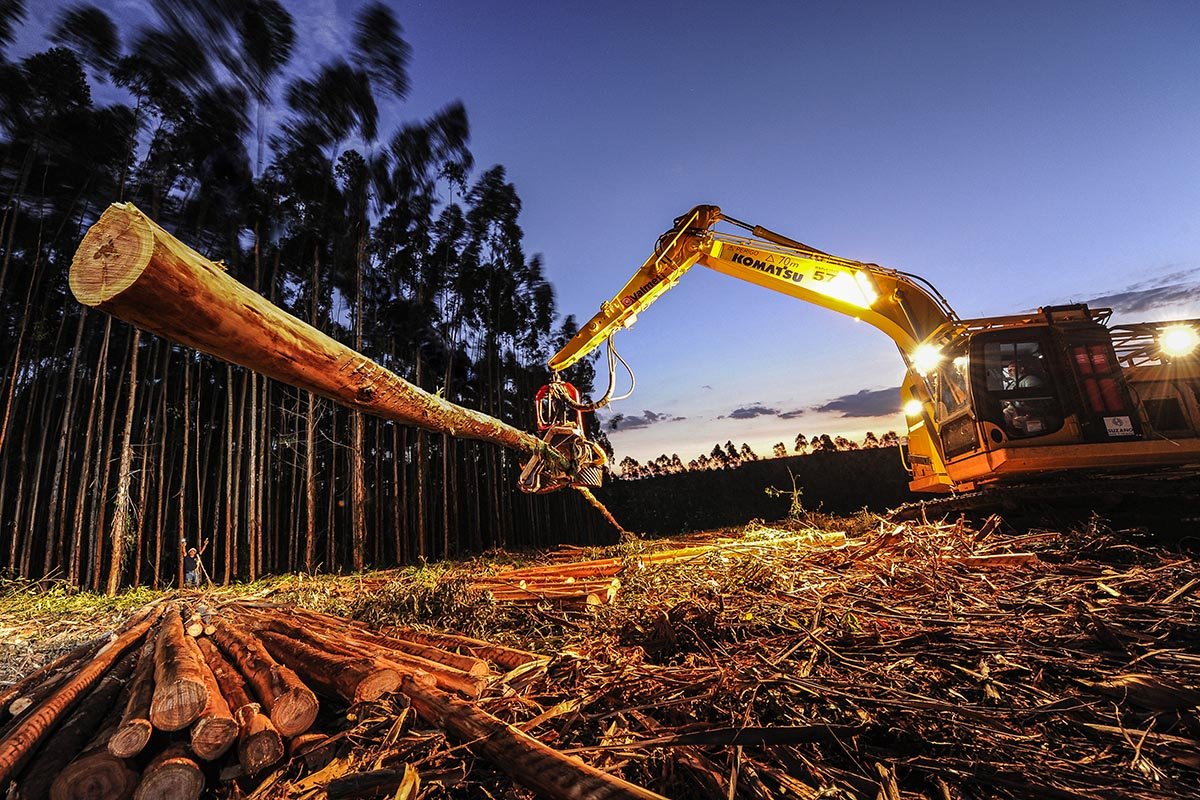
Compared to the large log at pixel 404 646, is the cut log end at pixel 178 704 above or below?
above

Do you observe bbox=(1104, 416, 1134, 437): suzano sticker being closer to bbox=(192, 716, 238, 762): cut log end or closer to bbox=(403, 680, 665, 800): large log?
bbox=(403, 680, 665, 800): large log

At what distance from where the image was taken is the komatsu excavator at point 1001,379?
5535mm

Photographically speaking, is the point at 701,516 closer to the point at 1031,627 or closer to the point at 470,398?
the point at 470,398

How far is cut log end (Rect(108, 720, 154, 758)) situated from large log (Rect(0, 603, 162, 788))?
498 millimetres

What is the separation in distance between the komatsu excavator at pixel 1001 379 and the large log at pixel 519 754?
351 centimetres

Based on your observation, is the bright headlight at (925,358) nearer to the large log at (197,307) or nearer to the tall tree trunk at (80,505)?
the large log at (197,307)

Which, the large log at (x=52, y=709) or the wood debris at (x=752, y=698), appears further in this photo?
the large log at (x=52, y=709)

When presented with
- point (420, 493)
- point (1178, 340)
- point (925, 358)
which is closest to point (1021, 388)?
point (925, 358)

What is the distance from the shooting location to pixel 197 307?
2.04 meters

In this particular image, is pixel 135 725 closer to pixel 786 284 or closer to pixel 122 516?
pixel 786 284

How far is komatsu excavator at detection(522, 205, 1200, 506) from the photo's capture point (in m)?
5.54

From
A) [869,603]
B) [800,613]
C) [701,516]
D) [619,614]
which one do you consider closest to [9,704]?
[619,614]

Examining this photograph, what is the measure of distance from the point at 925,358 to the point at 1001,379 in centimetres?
103

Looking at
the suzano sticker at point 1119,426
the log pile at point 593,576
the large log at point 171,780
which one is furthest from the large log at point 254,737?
the suzano sticker at point 1119,426
